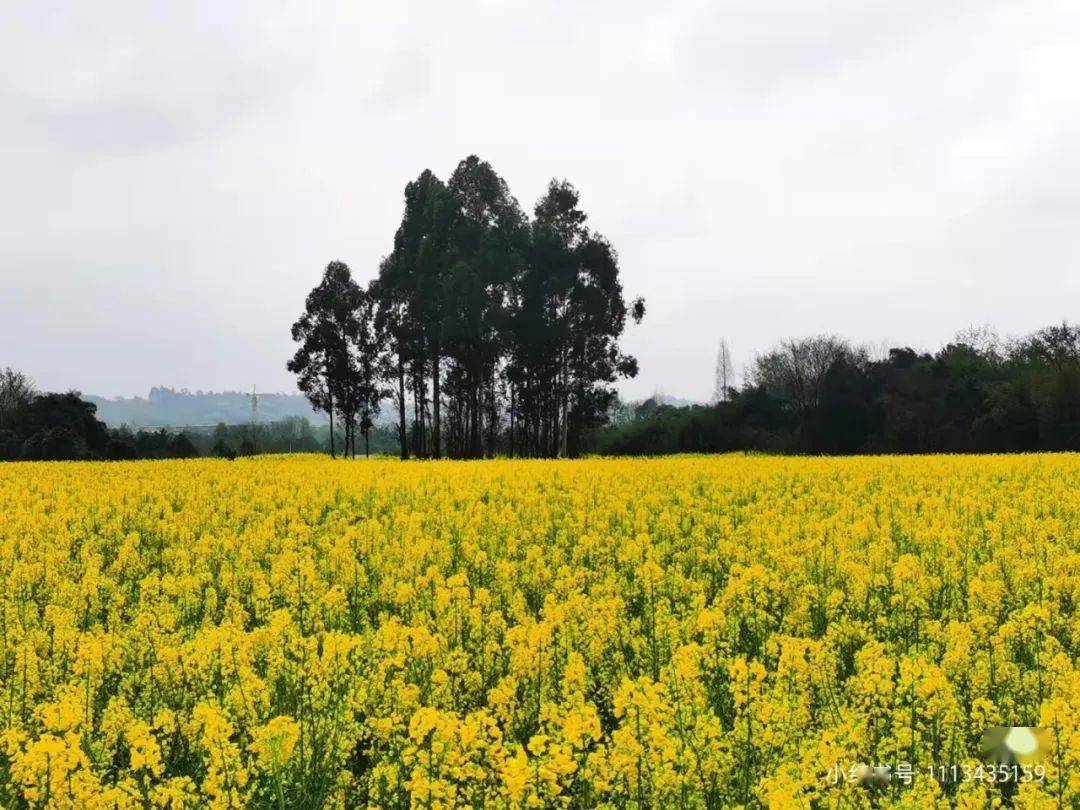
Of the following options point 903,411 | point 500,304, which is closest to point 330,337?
point 500,304

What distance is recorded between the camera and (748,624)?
6449 millimetres

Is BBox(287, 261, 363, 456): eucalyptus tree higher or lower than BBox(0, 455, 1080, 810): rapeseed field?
higher

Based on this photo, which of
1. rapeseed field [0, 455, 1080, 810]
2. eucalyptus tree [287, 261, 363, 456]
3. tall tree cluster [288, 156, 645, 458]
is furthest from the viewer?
eucalyptus tree [287, 261, 363, 456]

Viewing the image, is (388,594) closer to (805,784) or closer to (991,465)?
(805,784)

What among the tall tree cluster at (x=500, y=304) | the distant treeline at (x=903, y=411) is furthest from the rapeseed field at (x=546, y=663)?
the distant treeline at (x=903, y=411)

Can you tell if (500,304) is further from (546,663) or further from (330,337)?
(546,663)

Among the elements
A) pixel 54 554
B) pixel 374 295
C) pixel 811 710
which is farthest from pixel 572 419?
pixel 811 710

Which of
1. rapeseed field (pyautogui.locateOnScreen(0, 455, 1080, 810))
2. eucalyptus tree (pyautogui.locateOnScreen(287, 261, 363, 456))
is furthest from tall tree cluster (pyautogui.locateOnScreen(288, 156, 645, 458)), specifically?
rapeseed field (pyautogui.locateOnScreen(0, 455, 1080, 810))

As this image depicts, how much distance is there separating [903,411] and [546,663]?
4996 cm

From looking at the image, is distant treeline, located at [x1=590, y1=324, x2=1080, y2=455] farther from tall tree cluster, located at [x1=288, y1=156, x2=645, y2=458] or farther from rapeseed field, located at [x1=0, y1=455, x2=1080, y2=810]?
rapeseed field, located at [x1=0, y1=455, x2=1080, y2=810]

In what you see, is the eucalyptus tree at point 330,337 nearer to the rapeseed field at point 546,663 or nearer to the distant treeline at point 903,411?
the distant treeline at point 903,411

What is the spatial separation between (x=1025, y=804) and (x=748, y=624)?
3.35 m

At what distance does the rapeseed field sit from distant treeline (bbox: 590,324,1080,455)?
119 ft

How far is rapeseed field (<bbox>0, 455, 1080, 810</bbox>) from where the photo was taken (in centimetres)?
340
